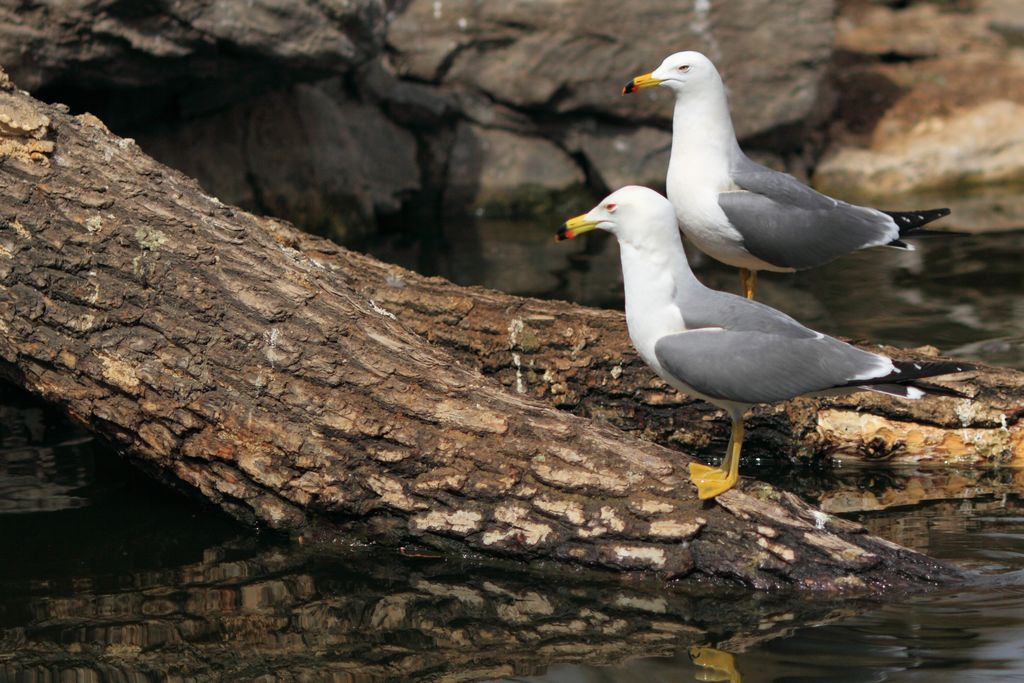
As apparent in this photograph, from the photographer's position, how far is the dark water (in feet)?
12.4

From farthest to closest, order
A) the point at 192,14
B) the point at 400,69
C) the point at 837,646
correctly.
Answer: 1. the point at 400,69
2. the point at 192,14
3. the point at 837,646

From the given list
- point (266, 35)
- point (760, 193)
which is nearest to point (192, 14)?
point (266, 35)

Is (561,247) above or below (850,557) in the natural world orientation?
above

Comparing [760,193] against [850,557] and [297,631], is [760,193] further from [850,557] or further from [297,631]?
[297,631]

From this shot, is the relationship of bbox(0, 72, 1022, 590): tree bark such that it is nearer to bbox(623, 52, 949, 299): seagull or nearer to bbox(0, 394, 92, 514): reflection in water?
bbox(0, 394, 92, 514): reflection in water

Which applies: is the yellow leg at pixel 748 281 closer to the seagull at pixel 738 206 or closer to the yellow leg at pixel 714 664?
the seagull at pixel 738 206

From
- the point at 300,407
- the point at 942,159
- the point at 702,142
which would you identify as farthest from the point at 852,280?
the point at 300,407

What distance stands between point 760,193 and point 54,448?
346cm

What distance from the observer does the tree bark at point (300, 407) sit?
4.26 m

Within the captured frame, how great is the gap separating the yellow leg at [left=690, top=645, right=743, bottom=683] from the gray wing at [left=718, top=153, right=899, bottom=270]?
2.43 m

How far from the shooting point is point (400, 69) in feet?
38.8

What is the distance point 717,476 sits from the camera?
14.3 feet

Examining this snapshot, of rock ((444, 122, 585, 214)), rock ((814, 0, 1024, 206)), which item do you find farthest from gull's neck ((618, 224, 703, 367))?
rock ((444, 122, 585, 214))

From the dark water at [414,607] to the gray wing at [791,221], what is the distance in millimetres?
1070
